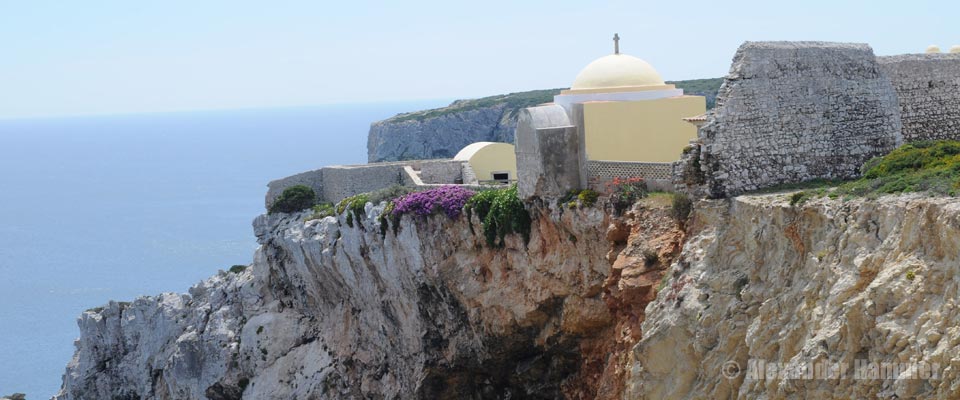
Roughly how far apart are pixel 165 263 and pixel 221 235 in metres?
11.7

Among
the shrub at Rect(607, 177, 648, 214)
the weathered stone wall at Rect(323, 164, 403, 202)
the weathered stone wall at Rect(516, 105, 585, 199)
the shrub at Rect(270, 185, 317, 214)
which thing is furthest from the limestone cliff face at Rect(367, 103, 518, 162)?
the shrub at Rect(607, 177, 648, 214)

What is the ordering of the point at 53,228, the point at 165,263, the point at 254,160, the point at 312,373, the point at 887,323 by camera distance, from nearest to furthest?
the point at 887,323, the point at 312,373, the point at 165,263, the point at 53,228, the point at 254,160

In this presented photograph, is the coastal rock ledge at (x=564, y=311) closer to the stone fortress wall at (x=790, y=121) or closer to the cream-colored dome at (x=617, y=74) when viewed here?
the stone fortress wall at (x=790, y=121)

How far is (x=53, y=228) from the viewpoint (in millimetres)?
116000

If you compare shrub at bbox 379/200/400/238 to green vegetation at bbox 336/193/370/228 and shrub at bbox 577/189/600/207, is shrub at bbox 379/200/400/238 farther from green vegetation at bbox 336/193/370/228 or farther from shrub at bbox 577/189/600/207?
shrub at bbox 577/189/600/207

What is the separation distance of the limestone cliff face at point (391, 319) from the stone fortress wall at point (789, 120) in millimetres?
2019

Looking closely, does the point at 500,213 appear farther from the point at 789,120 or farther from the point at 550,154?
the point at 789,120

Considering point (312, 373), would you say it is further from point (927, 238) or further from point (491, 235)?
point (927, 238)

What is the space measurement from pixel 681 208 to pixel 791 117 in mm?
2478

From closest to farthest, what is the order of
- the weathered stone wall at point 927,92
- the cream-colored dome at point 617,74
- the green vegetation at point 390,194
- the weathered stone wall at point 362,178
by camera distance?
the weathered stone wall at point 927,92 → the cream-colored dome at point 617,74 → the green vegetation at point 390,194 → the weathered stone wall at point 362,178

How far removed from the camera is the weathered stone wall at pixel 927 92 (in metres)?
22.7

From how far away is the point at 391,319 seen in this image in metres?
29.8

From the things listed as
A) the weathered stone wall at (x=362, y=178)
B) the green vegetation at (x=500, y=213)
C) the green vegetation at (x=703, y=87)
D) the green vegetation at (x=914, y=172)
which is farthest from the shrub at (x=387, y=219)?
the green vegetation at (x=703, y=87)

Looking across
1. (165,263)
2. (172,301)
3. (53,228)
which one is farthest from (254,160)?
(172,301)
